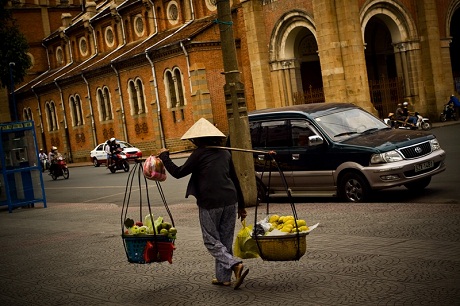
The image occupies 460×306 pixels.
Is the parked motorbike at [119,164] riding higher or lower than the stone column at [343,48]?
lower

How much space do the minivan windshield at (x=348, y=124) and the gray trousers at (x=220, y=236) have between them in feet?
22.0

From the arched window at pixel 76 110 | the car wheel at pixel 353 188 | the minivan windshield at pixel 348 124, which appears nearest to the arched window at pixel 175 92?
the arched window at pixel 76 110

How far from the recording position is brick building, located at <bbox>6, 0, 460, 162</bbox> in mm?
33875

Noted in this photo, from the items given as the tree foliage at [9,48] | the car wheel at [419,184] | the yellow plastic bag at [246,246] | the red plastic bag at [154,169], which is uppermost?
the tree foliage at [9,48]

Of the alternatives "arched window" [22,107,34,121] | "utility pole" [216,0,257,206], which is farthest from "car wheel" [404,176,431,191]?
"arched window" [22,107,34,121]

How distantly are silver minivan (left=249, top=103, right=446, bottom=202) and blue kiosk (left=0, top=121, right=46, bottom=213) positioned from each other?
26.6ft

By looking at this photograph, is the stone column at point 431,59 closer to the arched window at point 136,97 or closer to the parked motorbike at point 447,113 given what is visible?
the parked motorbike at point 447,113

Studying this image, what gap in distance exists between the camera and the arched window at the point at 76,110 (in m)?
59.7

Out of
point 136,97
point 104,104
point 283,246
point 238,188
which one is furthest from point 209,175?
point 104,104

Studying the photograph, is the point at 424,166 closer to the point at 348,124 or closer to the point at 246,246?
the point at 348,124

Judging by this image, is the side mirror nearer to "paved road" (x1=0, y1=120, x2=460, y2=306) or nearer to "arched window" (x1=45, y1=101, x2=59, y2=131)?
"paved road" (x1=0, y1=120, x2=460, y2=306)

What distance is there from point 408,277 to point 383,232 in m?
2.76

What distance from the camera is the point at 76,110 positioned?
199 ft

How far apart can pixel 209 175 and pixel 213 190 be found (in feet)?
0.56
